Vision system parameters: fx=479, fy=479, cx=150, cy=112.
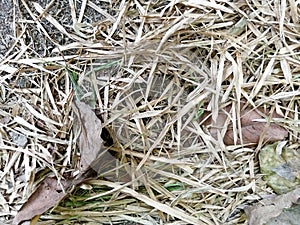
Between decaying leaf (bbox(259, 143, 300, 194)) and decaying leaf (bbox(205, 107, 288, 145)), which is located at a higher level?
decaying leaf (bbox(205, 107, 288, 145))

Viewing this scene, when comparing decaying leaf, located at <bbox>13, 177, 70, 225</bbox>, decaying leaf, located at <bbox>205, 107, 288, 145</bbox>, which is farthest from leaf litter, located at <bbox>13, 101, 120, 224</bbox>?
decaying leaf, located at <bbox>205, 107, 288, 145</bbox>

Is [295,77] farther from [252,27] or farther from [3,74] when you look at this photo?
[3,74]

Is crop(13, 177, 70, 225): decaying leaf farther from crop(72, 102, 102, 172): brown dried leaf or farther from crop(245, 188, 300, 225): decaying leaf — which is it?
crop(245, 188, 300, 225): decaying leaf

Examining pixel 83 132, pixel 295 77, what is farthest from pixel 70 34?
pixel 295 77

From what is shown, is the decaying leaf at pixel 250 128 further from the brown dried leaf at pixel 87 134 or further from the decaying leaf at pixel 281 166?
the brown dried leaf at pixel 87 134

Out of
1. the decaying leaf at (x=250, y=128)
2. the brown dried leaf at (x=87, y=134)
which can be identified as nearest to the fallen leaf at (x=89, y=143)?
the brown dried leaf at (x=87, y=134)

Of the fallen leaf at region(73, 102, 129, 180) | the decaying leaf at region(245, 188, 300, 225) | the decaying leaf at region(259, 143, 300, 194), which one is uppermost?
the fallen leaf at region(73, 102, 129, 180)

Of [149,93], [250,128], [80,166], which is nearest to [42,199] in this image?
[80,166]
